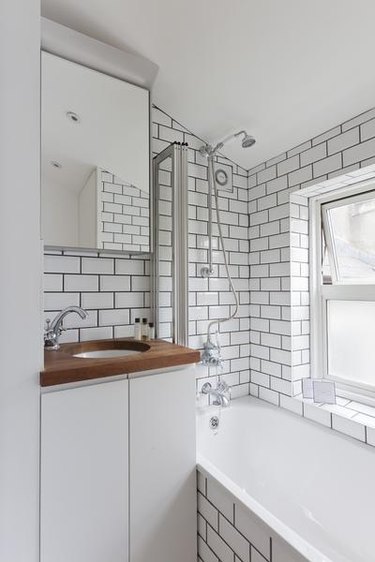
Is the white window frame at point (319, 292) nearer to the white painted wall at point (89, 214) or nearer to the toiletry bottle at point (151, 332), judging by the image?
the toiletry bottle at point (151, 332)

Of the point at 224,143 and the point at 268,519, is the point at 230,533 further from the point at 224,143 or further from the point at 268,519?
the point at 224,143

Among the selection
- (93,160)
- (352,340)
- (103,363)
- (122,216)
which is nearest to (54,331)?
(103,363)

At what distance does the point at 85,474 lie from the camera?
1.03m

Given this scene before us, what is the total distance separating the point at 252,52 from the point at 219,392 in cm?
170

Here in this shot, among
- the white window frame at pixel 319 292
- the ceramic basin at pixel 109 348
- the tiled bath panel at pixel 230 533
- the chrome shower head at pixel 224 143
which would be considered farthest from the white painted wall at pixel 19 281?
the white window frame at pixel 319 292

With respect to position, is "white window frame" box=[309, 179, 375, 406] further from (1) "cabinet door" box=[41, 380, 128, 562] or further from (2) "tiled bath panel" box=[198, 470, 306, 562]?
(1) "cabinet door" box=[41, 380, 128, 562]

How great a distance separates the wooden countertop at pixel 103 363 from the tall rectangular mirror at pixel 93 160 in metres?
0.50

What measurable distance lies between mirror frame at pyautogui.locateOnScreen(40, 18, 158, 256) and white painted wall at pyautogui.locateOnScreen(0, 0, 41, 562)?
13.3 inches

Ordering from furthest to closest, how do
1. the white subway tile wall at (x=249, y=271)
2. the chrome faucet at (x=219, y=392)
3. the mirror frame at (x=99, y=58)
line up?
the chrome faucet at (x=219, y=392) < the white subway tile wall at (x=249, y=271) < the mirror frame at (x=99, y=58)

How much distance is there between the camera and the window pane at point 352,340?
1700mm

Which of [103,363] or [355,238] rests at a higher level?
[355,238]

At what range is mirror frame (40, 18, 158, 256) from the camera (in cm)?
126

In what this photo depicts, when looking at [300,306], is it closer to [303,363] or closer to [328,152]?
[303,363]

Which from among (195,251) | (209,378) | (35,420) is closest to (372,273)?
(195,251)
